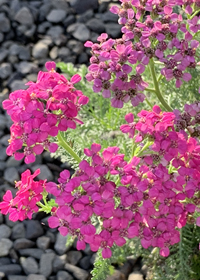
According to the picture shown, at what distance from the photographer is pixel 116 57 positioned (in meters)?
1.45

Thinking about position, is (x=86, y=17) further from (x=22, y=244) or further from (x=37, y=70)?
(x=22, y=244)

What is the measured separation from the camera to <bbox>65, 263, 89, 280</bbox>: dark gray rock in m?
2.15

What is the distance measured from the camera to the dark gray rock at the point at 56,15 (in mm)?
3250

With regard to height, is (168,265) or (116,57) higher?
(116,57)

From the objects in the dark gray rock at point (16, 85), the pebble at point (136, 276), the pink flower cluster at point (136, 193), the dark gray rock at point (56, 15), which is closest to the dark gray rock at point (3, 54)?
the dark gray rock at point (16, 85)

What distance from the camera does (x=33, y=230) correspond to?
2.31 m

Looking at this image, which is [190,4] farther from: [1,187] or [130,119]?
[1,187]

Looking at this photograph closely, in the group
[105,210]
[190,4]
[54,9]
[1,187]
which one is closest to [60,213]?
[105,210]

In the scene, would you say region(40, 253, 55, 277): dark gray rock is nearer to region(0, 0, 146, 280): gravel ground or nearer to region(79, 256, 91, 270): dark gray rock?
region(0, 0, 146, 280): gravel ground

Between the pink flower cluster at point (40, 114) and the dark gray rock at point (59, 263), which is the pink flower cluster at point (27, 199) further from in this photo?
the dark gray rock at point (59, 263)

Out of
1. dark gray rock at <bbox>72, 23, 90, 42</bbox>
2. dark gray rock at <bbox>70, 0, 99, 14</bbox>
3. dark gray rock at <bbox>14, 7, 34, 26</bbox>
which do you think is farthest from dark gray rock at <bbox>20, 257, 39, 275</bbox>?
dark gray rock at <bbox>70, 0, 99, 14</bbox>

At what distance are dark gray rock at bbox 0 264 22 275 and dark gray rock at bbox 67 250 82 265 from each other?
21 centimetres

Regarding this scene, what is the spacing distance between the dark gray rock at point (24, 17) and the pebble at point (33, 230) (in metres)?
1.38

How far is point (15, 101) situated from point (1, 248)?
103 cm
